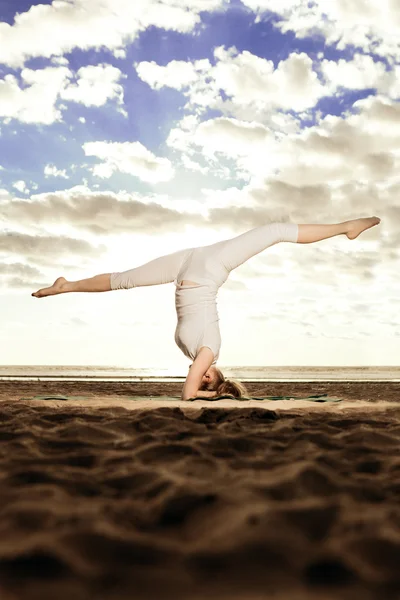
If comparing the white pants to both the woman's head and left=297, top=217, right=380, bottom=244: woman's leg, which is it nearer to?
left=297, top=217, right=380, bottom=244: woman's leg

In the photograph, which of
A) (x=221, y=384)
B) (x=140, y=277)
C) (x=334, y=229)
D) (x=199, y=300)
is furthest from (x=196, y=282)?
(x=334, y=229)

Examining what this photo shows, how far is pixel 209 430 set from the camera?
345 cm

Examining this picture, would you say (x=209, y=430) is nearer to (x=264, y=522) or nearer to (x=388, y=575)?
(x=264, y=522)

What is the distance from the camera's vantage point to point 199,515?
1.68 metres

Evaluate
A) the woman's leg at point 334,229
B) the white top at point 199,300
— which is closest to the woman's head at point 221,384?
the white top at point 199,300

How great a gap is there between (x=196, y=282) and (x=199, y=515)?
13.5 feet

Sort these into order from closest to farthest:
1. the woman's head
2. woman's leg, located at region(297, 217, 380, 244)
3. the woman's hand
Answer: woman's leg, located at region(297, 217, 380, 244) → the woman's hand → the woman's head

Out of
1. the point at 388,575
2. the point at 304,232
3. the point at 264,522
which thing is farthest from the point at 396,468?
the point at 304,232

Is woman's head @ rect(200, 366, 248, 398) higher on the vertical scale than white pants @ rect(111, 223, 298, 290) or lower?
lower

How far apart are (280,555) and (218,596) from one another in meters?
0.28

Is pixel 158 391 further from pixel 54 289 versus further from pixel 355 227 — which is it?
pixel 355 227

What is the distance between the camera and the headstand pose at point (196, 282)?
5480mm

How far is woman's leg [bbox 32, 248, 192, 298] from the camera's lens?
570 cm

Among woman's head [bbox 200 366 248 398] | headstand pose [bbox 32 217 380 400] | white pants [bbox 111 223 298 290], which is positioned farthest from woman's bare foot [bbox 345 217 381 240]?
woman's head [bbox 200 366 248 398]
